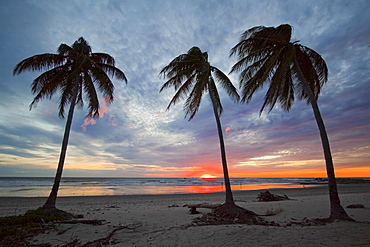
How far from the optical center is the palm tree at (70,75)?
9812 millimetres

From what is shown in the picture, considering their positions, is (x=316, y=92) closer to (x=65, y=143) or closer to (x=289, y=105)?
(x=289, y=105)

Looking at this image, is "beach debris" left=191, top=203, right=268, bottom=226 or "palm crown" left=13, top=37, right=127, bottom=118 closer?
"beach debris" left=191, top=203, right=268, bottom=226

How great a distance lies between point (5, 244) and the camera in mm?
5535

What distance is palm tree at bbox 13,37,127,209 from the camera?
9812 mm

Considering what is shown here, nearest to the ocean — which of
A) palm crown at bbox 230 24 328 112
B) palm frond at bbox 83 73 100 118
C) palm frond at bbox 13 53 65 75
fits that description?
palm frond at bbox 83 73 100 118

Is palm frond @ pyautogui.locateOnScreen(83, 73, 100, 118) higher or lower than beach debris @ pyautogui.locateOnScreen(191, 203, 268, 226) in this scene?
higher

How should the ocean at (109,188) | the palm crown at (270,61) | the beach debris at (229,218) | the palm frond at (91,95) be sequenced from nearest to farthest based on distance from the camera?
the beach debris at (229,218)
the palm crown at (270,61)
the palm frond at (91,95)
the ocean at (109,188)

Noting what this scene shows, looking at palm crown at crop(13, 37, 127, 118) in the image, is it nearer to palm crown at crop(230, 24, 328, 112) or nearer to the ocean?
palm crown at crop(230, 24, 328, 112)

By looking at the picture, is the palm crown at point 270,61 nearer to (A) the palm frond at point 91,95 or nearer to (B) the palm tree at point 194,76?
(B) the palm tree at point 194,76

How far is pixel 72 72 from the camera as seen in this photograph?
1012 centimetres

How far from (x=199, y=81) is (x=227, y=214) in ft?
22.0

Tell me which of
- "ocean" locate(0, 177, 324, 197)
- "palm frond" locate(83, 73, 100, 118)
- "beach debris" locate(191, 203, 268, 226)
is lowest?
"beach debris" locate(191, 203, 268, 226)

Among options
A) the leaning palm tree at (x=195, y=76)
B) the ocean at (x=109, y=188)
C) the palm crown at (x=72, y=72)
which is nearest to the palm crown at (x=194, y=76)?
the leaning palm tree at (x=195, y=76)

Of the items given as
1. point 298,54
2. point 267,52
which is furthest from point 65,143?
point 298,54
